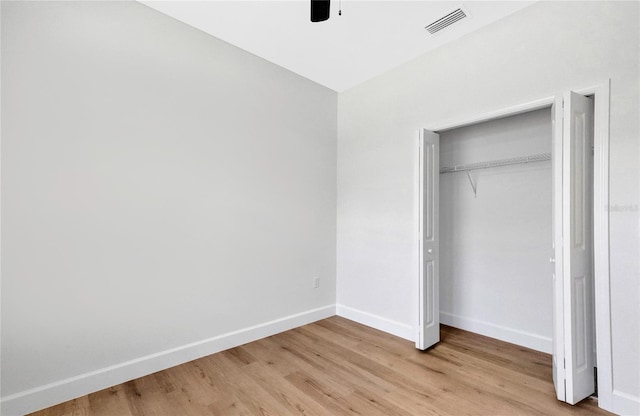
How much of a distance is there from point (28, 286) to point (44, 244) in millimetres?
286

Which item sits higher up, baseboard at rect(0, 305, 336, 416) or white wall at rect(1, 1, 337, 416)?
white wall at rect(1, 1, 337, 416)

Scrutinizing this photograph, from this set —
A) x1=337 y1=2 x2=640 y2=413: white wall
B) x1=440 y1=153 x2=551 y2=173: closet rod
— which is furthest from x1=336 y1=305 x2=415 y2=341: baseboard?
x1=440 y1=153 x2=551 y2=173: closet rod

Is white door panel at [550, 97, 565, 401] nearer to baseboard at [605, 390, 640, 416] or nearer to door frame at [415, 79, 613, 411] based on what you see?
door frame at [415, 79, 613, 411]

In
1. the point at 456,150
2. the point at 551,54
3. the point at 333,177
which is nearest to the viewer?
the point at 551,54

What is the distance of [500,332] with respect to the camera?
10.5ft

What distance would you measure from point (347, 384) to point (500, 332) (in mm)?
1805

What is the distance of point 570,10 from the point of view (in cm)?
236

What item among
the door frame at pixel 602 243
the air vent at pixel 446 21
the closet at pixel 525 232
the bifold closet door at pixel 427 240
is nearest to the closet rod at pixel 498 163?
the closet at pixel 525 232

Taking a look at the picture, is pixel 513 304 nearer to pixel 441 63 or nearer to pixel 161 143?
pixel 441 63

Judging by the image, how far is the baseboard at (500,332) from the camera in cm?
292

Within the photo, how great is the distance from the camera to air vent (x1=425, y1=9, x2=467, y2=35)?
264 centimetres

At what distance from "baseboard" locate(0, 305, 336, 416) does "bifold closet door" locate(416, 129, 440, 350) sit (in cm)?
150

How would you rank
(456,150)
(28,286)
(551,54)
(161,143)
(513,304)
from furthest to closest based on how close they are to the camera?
(456,150)
(513,304)
(161,143)
(551,54)
(28,286)

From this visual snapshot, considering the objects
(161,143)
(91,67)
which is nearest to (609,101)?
(161,143)
